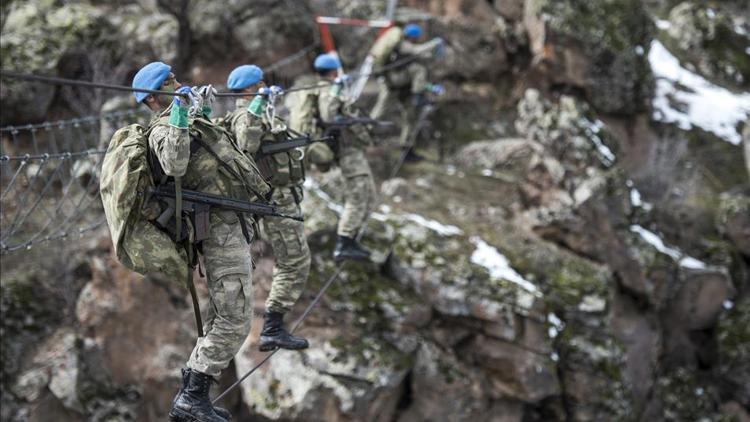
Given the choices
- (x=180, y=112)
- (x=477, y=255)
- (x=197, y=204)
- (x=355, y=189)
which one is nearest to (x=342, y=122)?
(x=355, y=189)

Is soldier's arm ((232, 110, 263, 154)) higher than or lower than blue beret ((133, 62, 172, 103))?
lower

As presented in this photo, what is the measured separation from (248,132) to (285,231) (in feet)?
3.27

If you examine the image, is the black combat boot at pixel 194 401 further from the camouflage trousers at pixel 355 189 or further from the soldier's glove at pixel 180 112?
the camouflage trousers at pixel 355 189

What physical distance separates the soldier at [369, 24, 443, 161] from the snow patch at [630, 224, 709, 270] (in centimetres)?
479

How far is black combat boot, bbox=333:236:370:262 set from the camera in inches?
346

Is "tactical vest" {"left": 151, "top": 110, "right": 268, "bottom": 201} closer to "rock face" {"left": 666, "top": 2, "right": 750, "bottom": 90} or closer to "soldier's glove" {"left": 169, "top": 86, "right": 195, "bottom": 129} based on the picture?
"soldier's glove" {"left": 169, "top": 86, "right": 195, "bottom": 129}

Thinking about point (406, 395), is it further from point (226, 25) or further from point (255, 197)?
point (226, 25)

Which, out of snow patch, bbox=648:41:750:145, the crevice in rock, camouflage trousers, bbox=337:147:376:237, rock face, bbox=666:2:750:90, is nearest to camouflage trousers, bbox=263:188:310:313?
camouflage trousers, bbox=337:147:376:237

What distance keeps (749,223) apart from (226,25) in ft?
38.1

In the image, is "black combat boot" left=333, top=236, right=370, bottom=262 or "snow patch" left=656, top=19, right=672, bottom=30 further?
"snow patch" left=656, top=19, right=672, bottom=30

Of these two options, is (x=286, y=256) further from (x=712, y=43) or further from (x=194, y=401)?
(x=712, y=43)

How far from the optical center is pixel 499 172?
16.4 meters

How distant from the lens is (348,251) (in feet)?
28.9

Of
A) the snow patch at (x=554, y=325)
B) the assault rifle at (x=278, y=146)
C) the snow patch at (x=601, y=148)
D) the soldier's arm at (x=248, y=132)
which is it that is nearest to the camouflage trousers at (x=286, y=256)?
the assault rifle at (x=278, y=146)
